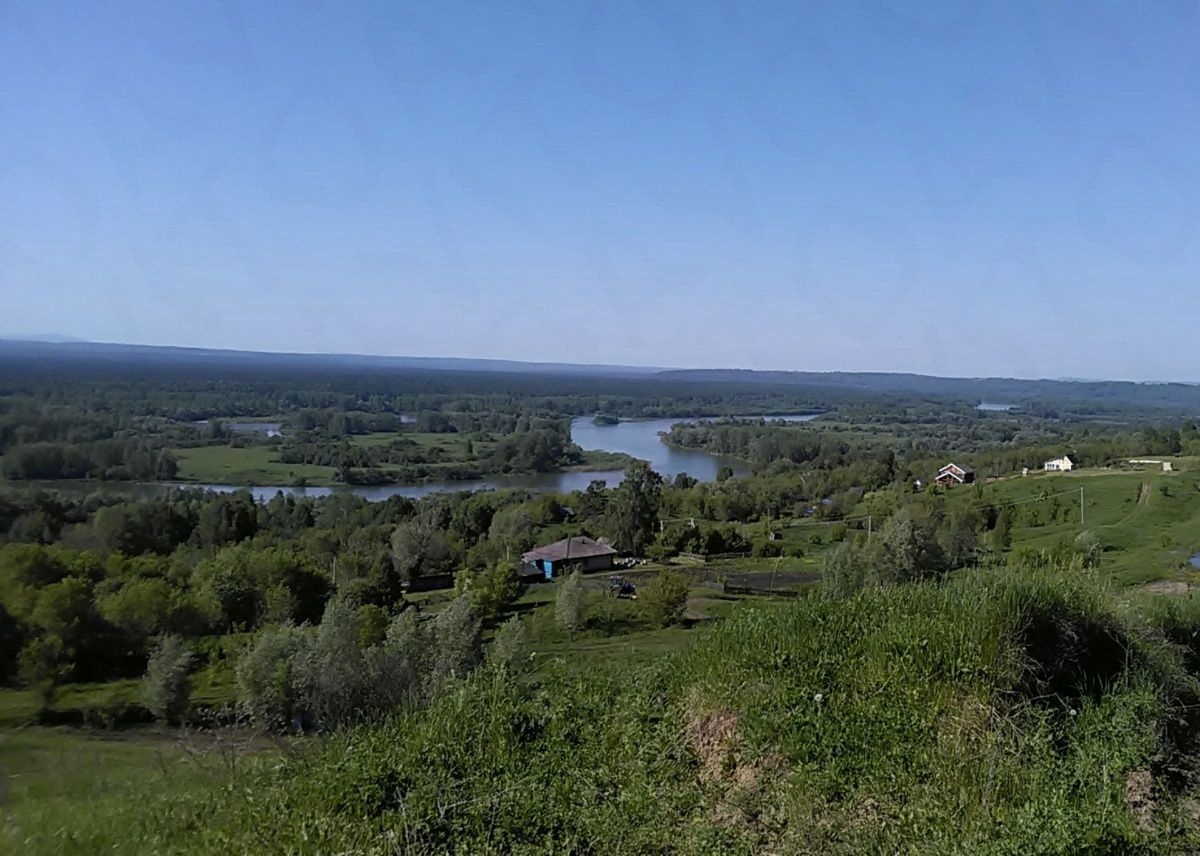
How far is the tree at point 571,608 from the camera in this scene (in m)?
23.6

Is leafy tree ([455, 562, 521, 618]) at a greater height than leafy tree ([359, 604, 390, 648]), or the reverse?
leafy tree ([359, 604, 390, 648])

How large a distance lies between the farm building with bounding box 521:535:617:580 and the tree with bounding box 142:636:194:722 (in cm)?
2671

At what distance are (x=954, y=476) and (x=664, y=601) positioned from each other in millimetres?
33661

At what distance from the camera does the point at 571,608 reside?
80.3ft

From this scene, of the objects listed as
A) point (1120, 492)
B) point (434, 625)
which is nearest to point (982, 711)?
point (434, 625)

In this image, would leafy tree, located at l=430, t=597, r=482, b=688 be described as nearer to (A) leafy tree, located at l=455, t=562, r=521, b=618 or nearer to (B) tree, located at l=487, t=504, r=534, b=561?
(A) leafy tree, located at l=455, t=562, r=521, b=618

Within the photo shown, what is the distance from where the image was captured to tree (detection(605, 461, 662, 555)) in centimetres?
4562

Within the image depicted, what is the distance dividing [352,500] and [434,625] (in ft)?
97.4

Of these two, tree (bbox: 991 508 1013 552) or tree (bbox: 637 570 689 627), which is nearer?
tree (bbox: 637 570 689 627)

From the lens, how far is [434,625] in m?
13.3

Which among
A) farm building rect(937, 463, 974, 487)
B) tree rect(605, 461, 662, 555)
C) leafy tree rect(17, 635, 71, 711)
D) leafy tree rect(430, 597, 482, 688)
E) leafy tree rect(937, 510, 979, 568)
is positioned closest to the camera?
leafy tree rect(430, 597, 482, 688)

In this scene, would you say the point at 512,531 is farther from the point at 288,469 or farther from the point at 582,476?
the point at 582,476

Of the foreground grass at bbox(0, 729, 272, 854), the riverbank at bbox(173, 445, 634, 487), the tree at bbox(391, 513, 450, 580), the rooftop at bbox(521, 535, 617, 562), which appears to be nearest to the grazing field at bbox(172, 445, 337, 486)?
the riverbank at bbox(173, 445, 634, 487)

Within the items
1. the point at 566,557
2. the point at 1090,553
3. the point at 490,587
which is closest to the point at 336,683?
the point at 1090,553
